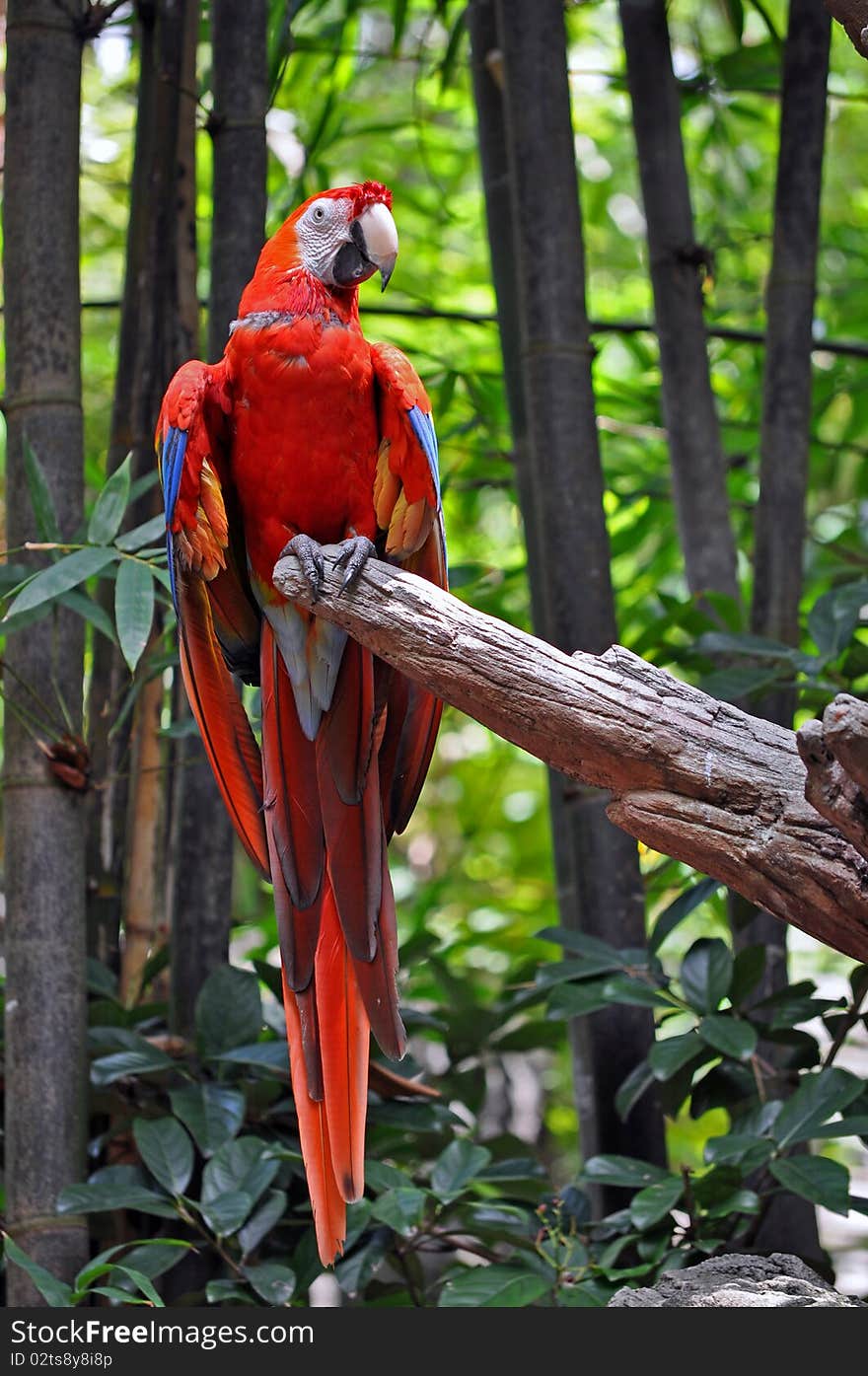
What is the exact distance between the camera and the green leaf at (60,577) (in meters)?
1.21

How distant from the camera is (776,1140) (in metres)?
1.30

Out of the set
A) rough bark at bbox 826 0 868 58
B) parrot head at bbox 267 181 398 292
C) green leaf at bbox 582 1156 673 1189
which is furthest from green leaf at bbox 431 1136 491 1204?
rough bark at bbox 826 0 868 58

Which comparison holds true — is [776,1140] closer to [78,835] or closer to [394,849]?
[78,835]

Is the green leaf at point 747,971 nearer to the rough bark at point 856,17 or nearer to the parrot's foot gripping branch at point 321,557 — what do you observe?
the parrot's foot gripping branch at point 321,557

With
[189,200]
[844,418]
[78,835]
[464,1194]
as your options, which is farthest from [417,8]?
[464,1194]

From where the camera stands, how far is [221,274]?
156 cm

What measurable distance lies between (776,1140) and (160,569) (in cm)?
83

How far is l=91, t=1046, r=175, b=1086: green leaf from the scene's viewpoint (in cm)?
143

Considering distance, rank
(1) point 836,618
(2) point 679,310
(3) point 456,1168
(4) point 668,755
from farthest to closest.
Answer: (2) point 679,310, (1) point 836,618, (3) point 456,1168, (4) point 668,755

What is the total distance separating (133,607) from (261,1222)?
64 centimetres

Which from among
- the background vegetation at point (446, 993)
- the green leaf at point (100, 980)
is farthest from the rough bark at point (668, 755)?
the green leaf at point (100, 980)

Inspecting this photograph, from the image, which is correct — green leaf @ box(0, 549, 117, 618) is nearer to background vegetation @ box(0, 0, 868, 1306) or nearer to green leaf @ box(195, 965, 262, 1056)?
background vegetation @ box(0, 0, 868, 1306)

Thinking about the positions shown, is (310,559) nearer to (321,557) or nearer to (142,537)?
(321,557)

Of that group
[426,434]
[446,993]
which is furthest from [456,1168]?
[426,434]
